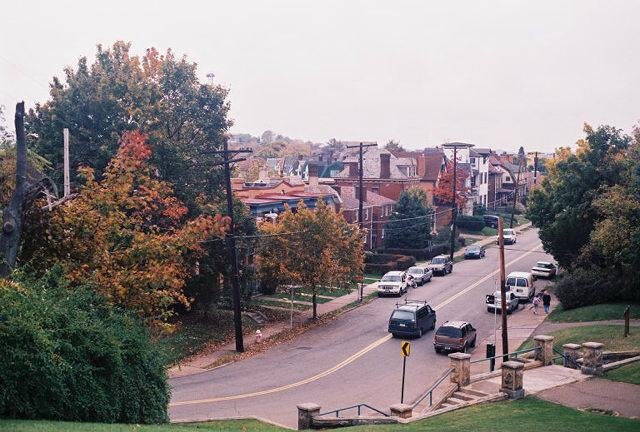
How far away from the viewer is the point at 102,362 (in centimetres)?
1418

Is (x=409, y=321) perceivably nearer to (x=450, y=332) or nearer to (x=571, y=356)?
(x=450, y=332)

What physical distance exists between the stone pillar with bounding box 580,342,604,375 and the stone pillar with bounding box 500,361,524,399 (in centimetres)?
338

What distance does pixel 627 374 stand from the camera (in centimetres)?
2141

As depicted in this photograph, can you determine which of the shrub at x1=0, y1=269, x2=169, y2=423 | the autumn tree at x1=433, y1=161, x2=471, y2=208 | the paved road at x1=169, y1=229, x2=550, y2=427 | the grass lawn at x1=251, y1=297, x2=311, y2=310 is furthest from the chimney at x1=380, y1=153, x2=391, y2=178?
the shrub at x1=0, y1=269, x2=169, y2=423

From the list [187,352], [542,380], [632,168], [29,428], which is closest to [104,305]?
[29,428]

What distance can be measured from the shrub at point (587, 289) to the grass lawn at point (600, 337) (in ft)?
19.1

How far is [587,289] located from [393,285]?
13102 mm

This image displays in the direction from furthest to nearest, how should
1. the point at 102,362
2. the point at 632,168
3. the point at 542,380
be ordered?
the point at 632,168
the point at 542,380
the point at 102,362

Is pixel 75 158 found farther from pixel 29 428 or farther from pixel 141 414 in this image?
pixel 29 428

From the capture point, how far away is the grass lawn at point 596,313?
33781 millimetres

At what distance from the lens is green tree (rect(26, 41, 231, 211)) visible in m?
32.8

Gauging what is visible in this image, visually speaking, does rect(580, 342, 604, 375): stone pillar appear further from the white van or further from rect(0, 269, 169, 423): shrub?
the white van

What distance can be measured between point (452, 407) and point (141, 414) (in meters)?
8.93

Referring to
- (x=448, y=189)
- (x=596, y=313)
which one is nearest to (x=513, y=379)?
(x=596, y=313)
